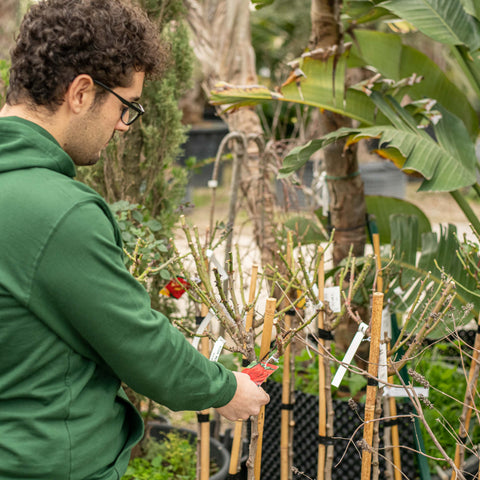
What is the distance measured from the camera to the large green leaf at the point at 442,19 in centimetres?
268

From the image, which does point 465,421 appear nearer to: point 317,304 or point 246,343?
point 317,304

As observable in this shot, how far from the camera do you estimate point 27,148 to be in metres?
1.16

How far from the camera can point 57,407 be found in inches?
44.8

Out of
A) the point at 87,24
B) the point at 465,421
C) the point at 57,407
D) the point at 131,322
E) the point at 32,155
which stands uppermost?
the point at 87,24

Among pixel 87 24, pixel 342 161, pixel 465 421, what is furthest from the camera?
pixel 342 161

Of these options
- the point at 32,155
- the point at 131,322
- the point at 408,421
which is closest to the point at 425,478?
the point at 408,421

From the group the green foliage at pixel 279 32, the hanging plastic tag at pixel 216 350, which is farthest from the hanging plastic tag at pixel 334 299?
the green foliage at pixel 279 32

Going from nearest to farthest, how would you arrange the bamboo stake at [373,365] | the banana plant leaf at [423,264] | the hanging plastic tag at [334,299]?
the bamboo stake at [373,365] → the hanging plastic tag at [334,299] → the banana plant leaf at [423,264]

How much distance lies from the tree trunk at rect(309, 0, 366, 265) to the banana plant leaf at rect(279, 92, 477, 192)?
39cm

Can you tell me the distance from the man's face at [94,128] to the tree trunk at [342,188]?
188cm

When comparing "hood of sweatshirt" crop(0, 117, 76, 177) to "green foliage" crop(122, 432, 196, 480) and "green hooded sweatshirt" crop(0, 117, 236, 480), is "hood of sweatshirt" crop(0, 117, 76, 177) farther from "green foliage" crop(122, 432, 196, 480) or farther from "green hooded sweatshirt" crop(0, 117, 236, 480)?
"green foliage" crop(122, 432, 196, 480)

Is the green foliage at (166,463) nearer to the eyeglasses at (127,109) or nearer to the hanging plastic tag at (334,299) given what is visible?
the hanging plastic tag at (334,299)

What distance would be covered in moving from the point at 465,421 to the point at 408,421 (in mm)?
314

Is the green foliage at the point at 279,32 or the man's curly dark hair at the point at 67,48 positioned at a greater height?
the man's curly dark hair at the point at 67,48
